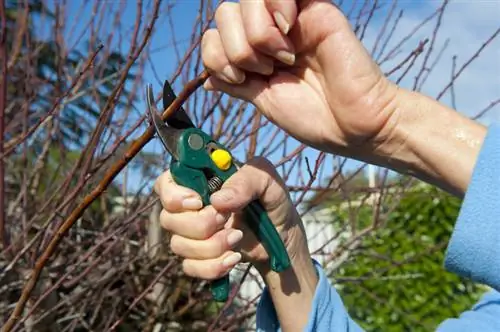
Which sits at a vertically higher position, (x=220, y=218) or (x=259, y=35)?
(x=259, y=35)

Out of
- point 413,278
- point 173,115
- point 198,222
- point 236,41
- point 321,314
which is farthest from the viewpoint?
point 413,278

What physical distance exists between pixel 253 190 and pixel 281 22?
0.39m

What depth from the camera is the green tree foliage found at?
4.73m

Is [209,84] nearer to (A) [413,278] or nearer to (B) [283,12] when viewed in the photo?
(B) [283,12]

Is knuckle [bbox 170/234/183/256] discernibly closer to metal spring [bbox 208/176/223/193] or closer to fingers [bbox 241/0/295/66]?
metal spring [bbox 208/176/223/193]

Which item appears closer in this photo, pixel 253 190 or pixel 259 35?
pixel 259 35

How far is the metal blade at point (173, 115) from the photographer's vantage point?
1.34m

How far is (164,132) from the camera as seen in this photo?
128cm

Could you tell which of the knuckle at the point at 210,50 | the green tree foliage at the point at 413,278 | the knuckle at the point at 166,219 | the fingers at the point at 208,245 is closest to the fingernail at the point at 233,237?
the fingers at the point at 208,245

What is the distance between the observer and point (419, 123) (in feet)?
3.85

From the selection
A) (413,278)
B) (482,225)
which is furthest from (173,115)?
(413,278)

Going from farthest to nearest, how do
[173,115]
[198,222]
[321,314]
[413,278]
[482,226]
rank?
[413,278] → [321,314] → [173,115] → [198,222] → [482,226]

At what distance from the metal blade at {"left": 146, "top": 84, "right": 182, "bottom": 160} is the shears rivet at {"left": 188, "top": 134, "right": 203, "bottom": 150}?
0.08 feet

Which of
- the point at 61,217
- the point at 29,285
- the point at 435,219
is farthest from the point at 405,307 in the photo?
the point at 29,285
